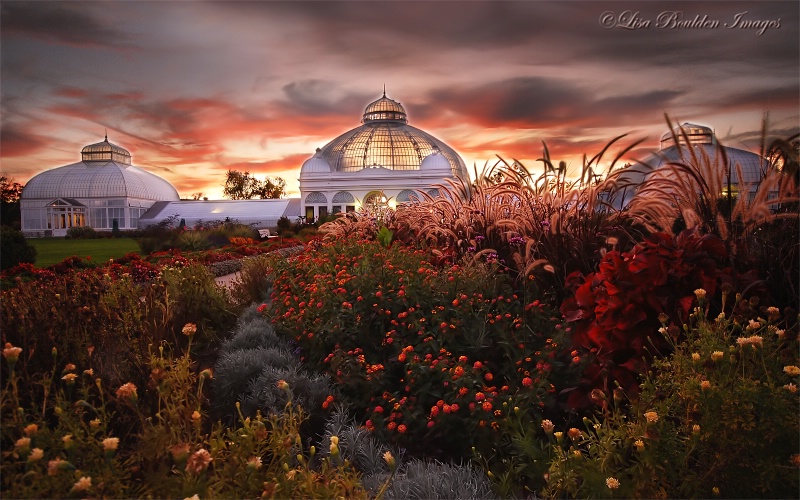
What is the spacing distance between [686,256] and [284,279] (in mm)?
3842

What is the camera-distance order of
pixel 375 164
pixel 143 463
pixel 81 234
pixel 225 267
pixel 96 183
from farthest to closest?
pixel 375 164 < pixel 96 183 < pixel 81 234 < pixel 225 267 < pixel 143 463

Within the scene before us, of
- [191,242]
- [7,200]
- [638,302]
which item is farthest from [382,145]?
[638,302]

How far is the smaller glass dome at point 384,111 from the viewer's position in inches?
2085

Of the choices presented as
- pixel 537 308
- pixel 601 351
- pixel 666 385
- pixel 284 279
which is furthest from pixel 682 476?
pixel 284 279

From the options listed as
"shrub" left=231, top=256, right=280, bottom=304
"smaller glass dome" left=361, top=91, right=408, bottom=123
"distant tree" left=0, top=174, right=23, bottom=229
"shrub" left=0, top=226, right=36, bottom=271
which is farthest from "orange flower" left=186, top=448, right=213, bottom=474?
"smaller glass dome" left=361, top=91, right=408, bottom=123

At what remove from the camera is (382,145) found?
4934cm

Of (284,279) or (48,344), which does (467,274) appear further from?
(48,344)

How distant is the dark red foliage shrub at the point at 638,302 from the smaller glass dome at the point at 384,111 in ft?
170

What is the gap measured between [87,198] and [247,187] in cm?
1415

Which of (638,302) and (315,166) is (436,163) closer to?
(315,166)

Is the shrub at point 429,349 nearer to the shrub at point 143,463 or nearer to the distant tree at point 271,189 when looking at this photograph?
the shrub at point 143,463

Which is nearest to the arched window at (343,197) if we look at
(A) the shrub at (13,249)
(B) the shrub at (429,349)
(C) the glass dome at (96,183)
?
(C) the glass dome at (96,183)

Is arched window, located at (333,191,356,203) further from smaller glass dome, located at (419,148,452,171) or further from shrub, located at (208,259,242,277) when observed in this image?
shrub, located at (208,259,242,277)

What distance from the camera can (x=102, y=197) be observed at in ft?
152
